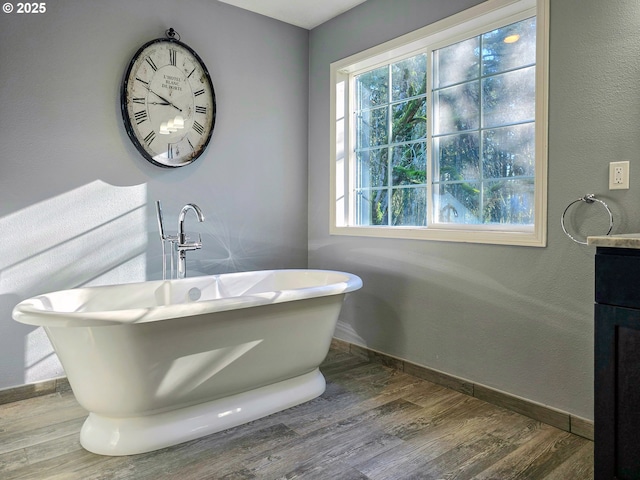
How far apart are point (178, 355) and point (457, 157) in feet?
6.24

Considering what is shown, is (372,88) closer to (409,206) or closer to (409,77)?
(409,77)

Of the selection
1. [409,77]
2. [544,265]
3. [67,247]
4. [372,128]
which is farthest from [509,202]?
[67,247]

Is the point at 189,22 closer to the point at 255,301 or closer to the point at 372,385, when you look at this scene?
the point at 255,301

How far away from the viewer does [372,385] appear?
274cm

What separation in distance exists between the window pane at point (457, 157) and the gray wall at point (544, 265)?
1.40 ft

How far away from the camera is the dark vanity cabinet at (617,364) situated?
1.46 m

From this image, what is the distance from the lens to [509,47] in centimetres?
248

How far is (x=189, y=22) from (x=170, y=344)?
7.17 feet

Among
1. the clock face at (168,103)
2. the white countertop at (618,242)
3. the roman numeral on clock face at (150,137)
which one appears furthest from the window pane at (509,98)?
the roman numeral on clock face at (150,137)

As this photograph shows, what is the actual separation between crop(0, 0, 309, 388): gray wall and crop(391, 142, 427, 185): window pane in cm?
88

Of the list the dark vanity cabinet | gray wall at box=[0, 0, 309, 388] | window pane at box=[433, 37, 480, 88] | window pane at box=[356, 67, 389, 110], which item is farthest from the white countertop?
gray wall at box=[0, 0, 309, 388]

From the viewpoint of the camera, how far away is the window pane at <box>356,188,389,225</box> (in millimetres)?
3320

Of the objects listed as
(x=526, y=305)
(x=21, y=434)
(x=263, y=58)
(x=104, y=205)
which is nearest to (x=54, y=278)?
(x=104, y=205)

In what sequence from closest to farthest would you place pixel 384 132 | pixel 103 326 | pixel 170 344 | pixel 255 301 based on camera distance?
pixel 103 326
pixel 170 344
pixel 255 301
pixel 384 132
